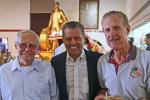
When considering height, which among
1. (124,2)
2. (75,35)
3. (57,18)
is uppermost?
(124,2)

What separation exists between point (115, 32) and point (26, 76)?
529 mm

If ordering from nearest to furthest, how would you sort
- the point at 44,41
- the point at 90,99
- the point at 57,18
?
the point at 90,99, the point at 44,41, the point at 57,18

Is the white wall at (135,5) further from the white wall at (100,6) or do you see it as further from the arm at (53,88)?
the arm at (53,88)

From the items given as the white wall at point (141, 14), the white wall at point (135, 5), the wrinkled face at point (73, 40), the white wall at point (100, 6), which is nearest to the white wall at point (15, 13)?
the white wall at point (100, 6)

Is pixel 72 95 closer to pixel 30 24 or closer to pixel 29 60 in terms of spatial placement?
pixel 29 60

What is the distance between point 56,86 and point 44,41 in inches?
159

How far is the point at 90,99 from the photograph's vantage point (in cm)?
180

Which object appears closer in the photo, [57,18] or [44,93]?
[44,93]

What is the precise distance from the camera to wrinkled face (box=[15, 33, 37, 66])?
5.51 ft

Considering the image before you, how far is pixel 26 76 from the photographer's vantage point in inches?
66.4

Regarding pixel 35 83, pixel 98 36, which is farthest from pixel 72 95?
pixel 98 36

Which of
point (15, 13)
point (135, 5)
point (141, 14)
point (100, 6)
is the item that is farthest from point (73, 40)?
point (15, 13)

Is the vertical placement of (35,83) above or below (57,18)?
below

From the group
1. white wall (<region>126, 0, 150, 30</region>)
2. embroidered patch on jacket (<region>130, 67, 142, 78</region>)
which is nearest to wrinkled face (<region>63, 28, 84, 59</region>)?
embroidered patch on jacket (<region>130, 67, 142, 78</region>)
